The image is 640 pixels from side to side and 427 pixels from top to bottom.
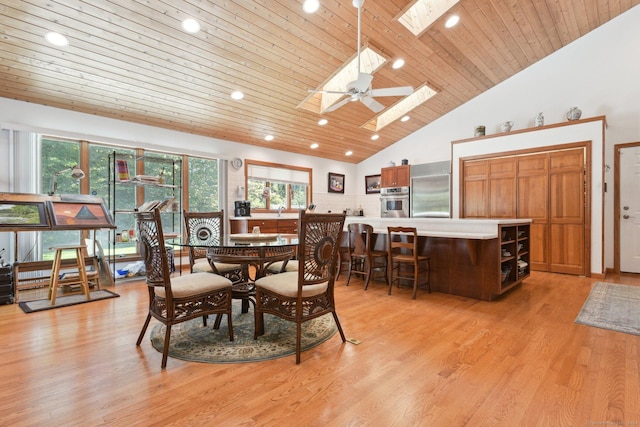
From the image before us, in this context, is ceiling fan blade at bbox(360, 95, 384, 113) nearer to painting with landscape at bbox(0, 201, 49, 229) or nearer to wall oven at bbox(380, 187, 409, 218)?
wall oven at bbox(380, 187, 409, 218)

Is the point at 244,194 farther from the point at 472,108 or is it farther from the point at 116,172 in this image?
the point at 472,108

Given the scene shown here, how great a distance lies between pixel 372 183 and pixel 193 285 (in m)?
6.59

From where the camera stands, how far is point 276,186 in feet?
22.3

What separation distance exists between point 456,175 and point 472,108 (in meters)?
1.50

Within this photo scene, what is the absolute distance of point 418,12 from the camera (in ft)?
13.1

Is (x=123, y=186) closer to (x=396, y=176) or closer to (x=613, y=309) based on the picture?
(x=396, y=176)

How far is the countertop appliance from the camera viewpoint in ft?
21.2

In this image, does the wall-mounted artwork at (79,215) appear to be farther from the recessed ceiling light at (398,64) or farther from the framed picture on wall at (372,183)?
the framed picture on wall at (372,183)

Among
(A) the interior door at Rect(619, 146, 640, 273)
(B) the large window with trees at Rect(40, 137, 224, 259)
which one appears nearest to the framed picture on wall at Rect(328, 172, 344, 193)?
(B) the large window with trees at Rect(40, 137, 224, 259)

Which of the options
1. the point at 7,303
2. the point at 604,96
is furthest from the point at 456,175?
the point at 7,303

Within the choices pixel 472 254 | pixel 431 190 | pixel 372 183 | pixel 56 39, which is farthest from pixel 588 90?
pixel 56 39

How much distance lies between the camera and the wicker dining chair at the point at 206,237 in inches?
117

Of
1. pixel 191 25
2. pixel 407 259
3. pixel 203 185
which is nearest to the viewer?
pixel 191 25

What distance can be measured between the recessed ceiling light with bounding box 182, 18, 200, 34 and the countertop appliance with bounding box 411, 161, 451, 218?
5.22 m
